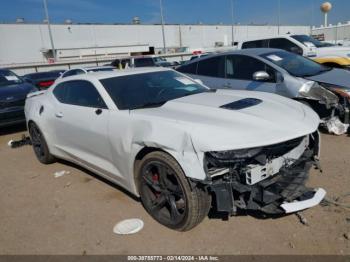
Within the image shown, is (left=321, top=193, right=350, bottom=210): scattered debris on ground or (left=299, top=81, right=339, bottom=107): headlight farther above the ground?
(left=299, top=81, right=339, bottom=107): headlight

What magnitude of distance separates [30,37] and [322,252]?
58064 mm

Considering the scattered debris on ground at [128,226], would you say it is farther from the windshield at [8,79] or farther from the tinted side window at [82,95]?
the windshield at [8,79]

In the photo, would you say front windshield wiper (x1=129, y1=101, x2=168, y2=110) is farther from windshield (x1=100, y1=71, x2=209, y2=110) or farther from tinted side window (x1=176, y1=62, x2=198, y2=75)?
tinted side window (x1=176, y1=62, x2=198, y2=75)

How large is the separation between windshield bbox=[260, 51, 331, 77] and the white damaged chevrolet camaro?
2285 millimetres

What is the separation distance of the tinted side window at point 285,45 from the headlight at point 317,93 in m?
5.27

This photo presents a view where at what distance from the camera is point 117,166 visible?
3.51 meters

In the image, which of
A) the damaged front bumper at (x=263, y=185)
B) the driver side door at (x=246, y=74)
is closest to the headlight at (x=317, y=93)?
the driver side door at (x=246, y=74)

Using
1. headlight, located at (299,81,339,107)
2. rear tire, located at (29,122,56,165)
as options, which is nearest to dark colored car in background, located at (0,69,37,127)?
rear tire, located at (29,122,56,165)

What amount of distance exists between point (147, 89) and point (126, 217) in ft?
5.00

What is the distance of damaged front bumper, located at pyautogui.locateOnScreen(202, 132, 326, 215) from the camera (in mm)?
2693

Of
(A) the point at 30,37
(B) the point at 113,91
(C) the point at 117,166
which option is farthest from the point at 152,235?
(A) the point at 30,37

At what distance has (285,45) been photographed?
10.4 meters

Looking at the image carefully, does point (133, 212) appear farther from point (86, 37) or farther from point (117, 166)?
point (86, 37)

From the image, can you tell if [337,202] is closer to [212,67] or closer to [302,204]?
[302,204]
